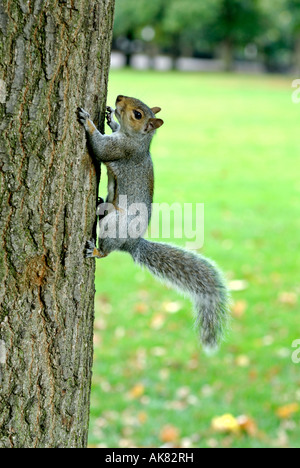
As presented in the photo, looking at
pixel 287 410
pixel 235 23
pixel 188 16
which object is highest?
pixel 235 23

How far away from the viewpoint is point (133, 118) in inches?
88.0

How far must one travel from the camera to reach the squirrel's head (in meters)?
2.22

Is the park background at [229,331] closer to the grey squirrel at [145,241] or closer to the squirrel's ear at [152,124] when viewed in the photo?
the grey squirrel at [145,241]

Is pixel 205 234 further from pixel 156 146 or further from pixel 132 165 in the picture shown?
pixel 156 146

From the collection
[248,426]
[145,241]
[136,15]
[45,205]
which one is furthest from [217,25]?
[45,205]

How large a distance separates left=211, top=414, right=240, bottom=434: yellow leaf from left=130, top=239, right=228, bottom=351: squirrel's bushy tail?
0.88m

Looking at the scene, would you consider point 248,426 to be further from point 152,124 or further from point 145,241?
point 152,124

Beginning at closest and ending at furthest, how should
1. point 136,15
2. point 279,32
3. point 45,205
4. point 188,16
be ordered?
point 45,205 → point 188,16 → point 136,15 → point 279,32

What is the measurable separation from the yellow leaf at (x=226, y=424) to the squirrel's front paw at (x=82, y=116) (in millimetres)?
1863

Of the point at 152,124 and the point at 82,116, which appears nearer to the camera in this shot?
the point at 82,116

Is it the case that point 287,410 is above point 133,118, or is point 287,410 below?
below

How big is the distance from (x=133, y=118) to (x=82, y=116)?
0.58 m

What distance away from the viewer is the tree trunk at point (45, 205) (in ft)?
5.06
